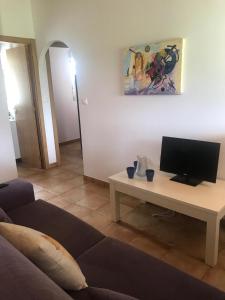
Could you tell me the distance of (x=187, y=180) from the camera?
7.93ft

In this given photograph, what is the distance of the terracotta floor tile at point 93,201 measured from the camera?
3061mm

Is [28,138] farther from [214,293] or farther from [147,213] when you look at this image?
[214,293]

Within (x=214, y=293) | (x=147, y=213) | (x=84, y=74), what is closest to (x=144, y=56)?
(x=84, y=74)

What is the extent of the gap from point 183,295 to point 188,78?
188cm

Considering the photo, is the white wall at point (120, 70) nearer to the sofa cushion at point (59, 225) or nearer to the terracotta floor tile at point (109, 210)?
the terracotta floor tile at point (109, 210)

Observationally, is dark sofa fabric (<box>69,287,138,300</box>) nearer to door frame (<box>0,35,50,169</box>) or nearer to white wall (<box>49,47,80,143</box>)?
door frame (<box>0,35,50,169</box>)

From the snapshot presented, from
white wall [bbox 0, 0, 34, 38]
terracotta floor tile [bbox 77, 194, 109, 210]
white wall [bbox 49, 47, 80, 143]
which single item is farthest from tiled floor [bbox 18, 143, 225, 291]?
white wall [bbox 49, 47, 80, 143]

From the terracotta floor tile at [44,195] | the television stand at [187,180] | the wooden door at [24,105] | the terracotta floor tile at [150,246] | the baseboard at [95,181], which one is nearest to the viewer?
the terracotta floor tile at [150,246]

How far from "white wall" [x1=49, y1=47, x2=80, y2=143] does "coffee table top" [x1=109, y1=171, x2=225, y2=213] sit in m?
3.85

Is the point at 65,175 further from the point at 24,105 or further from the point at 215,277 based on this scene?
the point at 215,277

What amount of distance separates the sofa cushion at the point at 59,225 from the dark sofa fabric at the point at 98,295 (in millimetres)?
465

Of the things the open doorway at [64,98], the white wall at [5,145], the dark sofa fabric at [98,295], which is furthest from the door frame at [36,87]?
the dark sofa fabric at [98,295]

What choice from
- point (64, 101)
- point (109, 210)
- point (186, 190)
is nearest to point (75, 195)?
point (109, 210)

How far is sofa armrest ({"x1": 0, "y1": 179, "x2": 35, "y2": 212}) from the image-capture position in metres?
2.13
